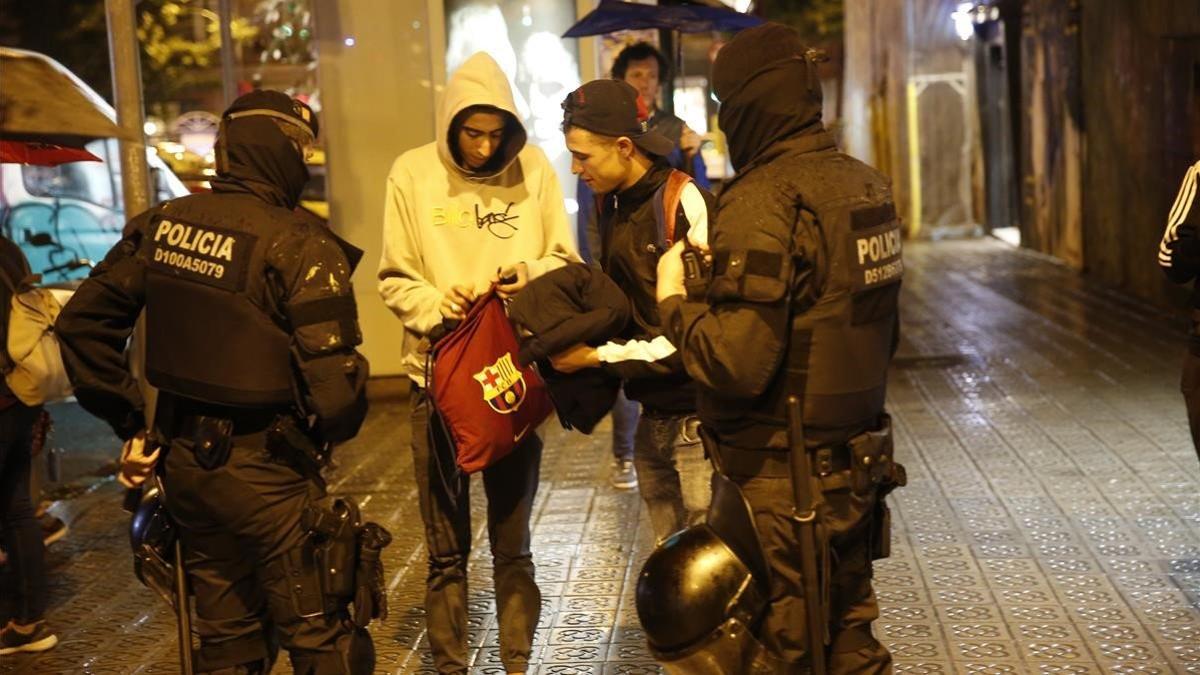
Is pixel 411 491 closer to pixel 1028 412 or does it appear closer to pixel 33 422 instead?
pixel 33 422

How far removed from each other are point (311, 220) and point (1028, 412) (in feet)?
21.6

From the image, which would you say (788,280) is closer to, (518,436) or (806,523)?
(806,523)

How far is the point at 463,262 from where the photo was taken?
5.20m

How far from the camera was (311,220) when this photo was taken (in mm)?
4426

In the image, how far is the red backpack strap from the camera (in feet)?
15.7

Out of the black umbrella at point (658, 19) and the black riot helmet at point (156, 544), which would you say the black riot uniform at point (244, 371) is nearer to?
the black riot helmet at point (156, 544)

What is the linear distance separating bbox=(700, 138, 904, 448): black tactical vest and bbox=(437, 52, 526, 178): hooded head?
130 centimetres

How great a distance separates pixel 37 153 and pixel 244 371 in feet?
9.92

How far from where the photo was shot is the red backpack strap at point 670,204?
15.7ft

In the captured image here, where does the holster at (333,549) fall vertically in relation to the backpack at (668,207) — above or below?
below

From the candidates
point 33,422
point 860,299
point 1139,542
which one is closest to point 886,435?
point 860,299

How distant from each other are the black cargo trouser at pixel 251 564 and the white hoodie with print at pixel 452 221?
2.94 ft

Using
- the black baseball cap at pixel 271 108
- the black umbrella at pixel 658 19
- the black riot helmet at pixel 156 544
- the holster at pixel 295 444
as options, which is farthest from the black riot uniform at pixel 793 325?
the black umbrella at pixel 658 19

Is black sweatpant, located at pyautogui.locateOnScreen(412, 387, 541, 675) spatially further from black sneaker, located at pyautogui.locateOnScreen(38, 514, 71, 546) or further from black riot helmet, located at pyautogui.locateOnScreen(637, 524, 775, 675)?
black sneaker, located at pyautogui.locateOnScreen(38, 514, 71, 546)
